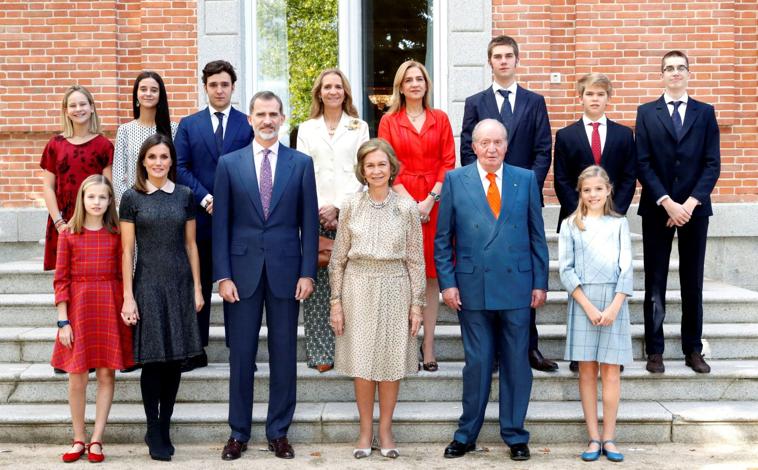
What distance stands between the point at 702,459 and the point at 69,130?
464 centimetres

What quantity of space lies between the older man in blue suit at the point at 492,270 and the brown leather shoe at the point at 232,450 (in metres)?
1.31

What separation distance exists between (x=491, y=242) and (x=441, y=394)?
131cm


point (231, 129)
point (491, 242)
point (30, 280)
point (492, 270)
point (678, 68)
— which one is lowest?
point (30, 280)

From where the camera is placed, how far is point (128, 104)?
27.6 feet

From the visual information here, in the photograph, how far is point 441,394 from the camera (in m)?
5.75

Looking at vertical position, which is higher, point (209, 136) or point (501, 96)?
point (501, 96)

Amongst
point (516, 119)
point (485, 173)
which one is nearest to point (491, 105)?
point (516, 119)

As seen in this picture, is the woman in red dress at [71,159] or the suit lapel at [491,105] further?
the suit lapel at [491,105]

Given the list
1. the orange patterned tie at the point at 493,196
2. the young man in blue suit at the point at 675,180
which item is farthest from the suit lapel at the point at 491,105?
the young man in blue suit at the point at 675,180

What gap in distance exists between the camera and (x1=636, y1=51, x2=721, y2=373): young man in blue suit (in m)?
5.65

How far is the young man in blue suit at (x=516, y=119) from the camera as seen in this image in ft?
18.9

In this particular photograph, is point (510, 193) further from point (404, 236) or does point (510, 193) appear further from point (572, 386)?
point (572, 386)

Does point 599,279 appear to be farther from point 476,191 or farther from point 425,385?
point 425,385

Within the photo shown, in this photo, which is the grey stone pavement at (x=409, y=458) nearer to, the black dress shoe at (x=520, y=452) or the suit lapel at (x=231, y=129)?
the black dress shoe at (x=520, y=452)
